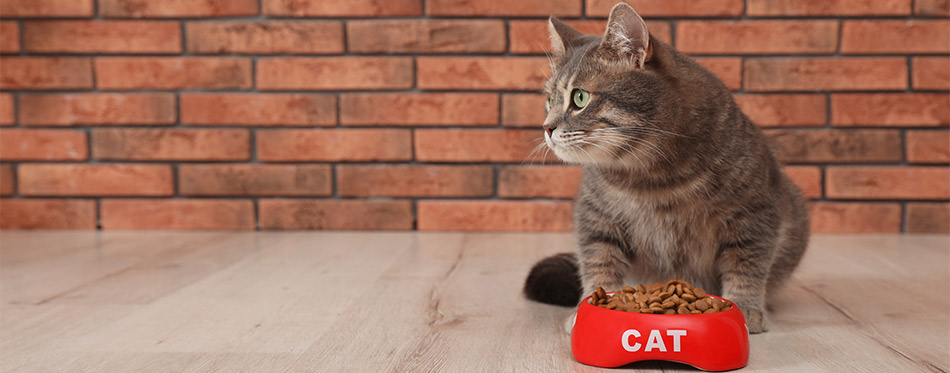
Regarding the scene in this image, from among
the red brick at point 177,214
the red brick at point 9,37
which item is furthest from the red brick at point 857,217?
the red brick at point 9,37

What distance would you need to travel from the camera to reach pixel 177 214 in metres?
2.19

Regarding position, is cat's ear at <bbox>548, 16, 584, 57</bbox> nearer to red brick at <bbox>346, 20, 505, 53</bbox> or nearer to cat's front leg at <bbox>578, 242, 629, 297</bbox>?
cat's front leg at <bbox>578, 242, 629, 297</bbox>

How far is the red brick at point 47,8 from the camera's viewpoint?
2115mm

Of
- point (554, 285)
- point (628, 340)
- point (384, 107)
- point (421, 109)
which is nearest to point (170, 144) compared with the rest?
point (384, 107)

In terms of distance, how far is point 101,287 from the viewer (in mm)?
1468

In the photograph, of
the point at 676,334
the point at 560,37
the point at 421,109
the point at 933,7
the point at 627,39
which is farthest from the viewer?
the point at 421,109

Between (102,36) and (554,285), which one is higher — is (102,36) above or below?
above

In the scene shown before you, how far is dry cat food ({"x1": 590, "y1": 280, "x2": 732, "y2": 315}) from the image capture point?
972 mm

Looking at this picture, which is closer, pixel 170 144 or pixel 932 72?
pixel 932 72

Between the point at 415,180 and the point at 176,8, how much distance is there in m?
0.85

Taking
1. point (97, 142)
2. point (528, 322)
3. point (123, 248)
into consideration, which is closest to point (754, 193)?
point (528, 322)

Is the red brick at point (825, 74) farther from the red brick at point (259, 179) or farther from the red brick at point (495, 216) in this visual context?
the red brick at point (259, 179)

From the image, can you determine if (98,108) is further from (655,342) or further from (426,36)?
(655,342)

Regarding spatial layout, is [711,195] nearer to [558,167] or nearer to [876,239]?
[558,167]
